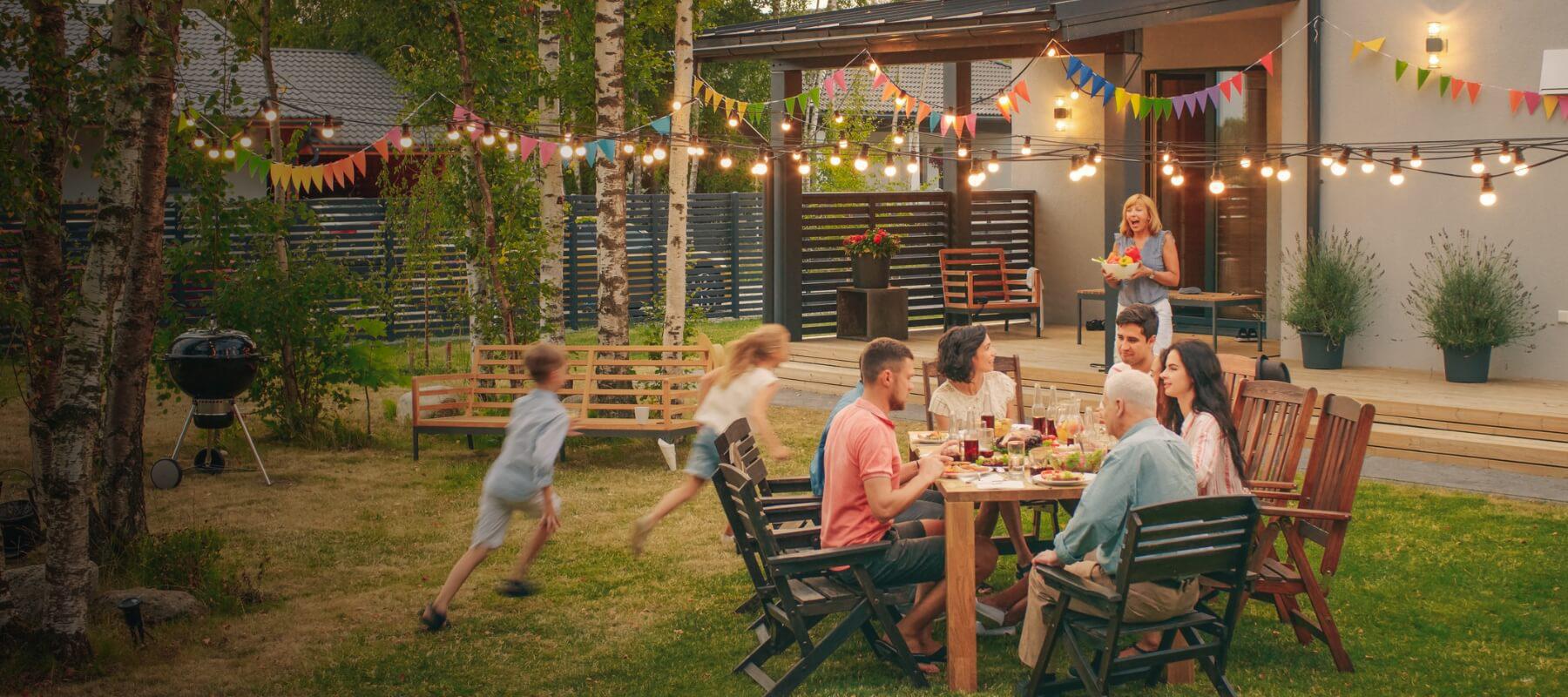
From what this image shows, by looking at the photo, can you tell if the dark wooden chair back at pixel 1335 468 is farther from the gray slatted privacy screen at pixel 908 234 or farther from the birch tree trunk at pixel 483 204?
the gray slatted privacy screen at pixel 908 234

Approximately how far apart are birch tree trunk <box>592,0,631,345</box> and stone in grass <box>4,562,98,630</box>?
553 cm

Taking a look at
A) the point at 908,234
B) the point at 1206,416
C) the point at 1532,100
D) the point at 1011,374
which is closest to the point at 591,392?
the point at 1011,374

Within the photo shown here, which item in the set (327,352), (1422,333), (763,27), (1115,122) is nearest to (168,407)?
(327,352)

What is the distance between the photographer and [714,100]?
13109 mm

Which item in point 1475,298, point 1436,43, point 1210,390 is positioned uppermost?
point 1436,43

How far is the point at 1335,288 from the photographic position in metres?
11.7

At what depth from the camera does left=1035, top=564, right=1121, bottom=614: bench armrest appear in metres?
4.74

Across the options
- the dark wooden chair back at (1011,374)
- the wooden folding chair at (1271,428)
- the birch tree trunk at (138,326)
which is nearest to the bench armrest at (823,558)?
the wooden folding chair at (1271,428)

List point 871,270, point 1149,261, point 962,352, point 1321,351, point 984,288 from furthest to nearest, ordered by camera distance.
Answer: point 984,288, point 871,270, point 1321,351, point 1149,261, point 962,352

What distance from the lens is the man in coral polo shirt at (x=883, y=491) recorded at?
207 inches

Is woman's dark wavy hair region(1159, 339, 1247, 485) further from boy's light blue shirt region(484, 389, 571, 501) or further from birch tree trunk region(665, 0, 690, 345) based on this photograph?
birch tree trunk region(665, 0, 690, 345)

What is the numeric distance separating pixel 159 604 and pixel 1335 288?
9118 millimetres

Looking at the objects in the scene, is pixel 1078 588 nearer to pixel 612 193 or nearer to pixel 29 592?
pixel 29 592

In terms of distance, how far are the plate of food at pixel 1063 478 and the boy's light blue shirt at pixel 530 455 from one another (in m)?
2.16
